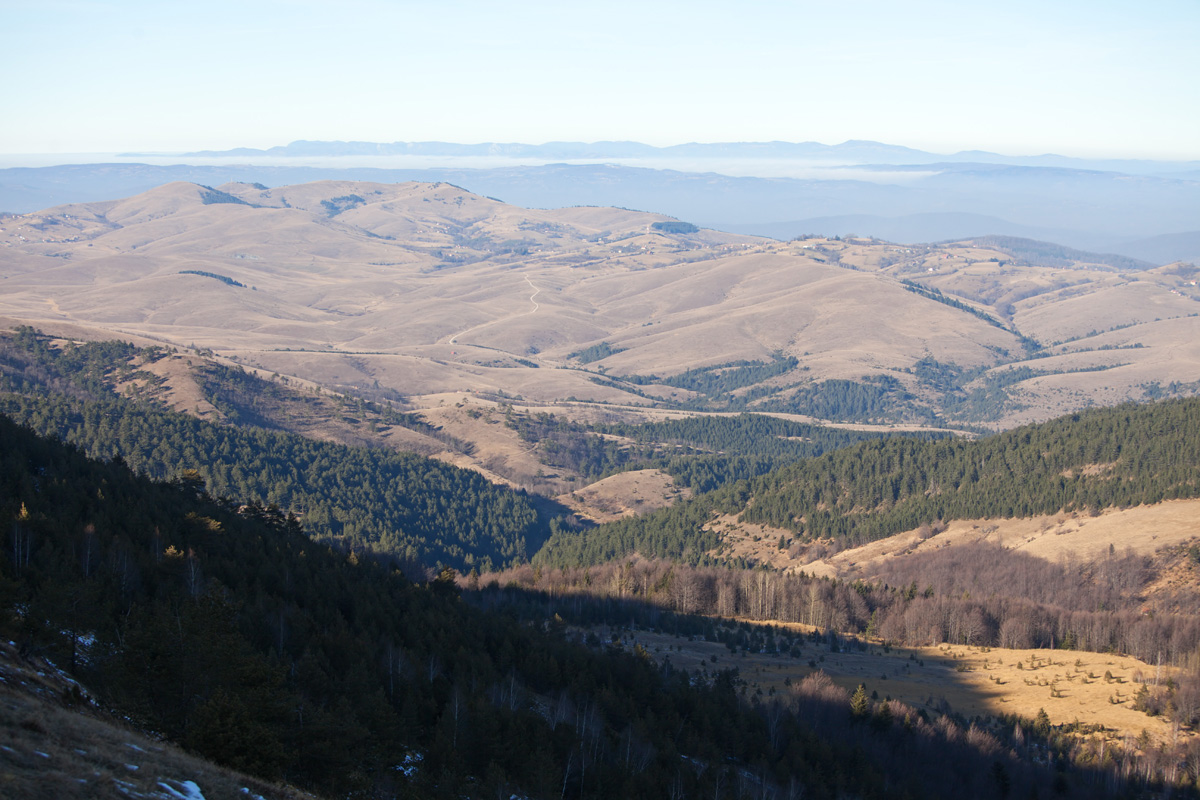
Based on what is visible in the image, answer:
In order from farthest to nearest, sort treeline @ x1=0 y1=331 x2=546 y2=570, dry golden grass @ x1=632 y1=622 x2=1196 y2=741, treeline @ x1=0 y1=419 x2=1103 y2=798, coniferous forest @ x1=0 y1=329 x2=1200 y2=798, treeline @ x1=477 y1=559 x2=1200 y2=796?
treeline @ x1=0 y1=331 x2=546 y2=570
dry golden grass @ x1=632 y1=622 x2=1196 y2=741
treeline @ x1=477 y1=559 x2=1200 y2=796
coniferous forest @ x1=0 y1=329 x2=1200 y2=798
treeline @ x1=0 y1=419 x2=1103 y2=798

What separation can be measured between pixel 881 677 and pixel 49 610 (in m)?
69.5

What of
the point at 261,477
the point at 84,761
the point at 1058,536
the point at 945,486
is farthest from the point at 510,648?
the point at 945,486

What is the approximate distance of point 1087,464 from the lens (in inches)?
6560

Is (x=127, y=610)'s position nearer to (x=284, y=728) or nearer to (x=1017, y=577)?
(x=284, y=728)

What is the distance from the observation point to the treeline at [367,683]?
36750 mm

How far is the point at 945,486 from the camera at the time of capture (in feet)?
589

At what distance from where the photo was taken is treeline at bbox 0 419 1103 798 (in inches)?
1447

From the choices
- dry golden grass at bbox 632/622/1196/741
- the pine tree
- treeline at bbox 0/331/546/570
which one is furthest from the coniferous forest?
treeline at bbox 0/331/546/570

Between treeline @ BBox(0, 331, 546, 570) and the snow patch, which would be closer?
the snow patch

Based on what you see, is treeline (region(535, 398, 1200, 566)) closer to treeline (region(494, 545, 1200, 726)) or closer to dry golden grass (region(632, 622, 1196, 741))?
treeline (region(494, 545, 1200, 726))

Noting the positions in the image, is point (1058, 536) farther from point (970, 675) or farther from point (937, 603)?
point (970, 675)

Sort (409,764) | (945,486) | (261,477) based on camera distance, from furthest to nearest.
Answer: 1. (261,477)
2. (945,486)
3. (409,764)

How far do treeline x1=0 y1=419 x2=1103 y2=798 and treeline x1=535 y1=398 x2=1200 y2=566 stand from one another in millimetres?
A: 78231

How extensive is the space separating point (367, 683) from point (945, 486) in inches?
6046
